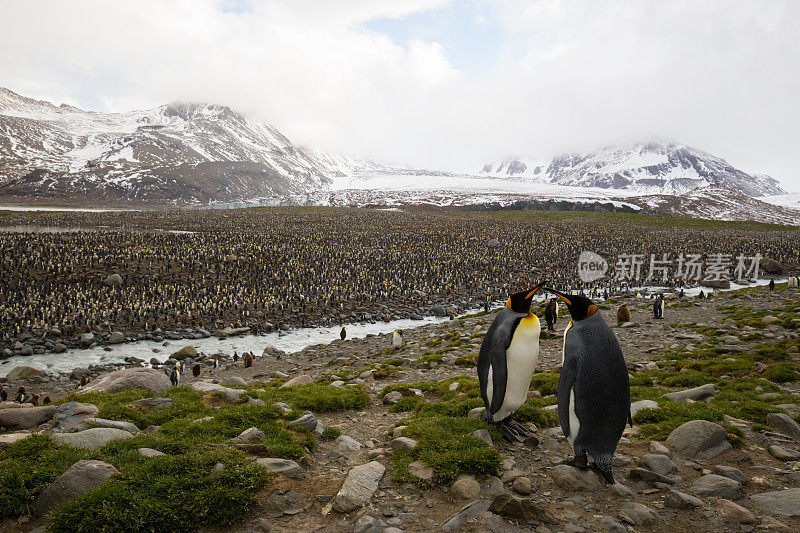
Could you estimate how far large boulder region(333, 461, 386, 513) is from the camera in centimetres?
438

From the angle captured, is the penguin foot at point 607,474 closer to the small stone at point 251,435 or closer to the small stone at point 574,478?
the small stone at point 574,478

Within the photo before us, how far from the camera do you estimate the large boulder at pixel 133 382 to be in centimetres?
946

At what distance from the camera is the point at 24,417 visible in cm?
667

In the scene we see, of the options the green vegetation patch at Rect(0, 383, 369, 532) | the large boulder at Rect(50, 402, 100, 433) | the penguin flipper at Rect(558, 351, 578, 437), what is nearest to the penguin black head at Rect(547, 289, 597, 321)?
the penguin flipper at Rect(558, 351, 578, 437)

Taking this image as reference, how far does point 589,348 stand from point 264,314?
67.0ft

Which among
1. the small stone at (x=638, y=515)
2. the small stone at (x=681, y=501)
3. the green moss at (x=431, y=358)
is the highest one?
the small stone at (x=681, y=501)

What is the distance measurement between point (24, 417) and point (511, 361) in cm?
775

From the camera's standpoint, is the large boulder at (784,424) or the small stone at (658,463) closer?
the small stone at (658,463)

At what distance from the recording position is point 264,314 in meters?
22.9

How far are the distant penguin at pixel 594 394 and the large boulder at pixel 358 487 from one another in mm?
2432

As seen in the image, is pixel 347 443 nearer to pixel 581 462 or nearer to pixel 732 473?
pixel 581 462

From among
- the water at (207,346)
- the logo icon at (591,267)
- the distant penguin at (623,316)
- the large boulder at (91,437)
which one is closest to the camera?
the large boulder at (91,437)

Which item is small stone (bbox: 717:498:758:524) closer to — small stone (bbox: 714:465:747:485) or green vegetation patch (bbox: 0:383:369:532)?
small stone (bbox: 714:465:747:485)

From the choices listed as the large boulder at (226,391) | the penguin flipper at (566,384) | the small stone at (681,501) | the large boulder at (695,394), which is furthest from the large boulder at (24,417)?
the large boulder at (695,394)
